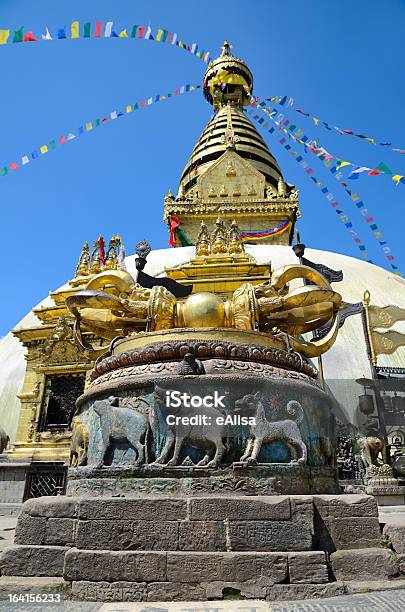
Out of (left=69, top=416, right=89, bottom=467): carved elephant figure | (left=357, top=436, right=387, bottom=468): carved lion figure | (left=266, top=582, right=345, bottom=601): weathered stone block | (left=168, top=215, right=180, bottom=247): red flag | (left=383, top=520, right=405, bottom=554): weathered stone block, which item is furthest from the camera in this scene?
(left=168, top=215, right=180, bottom=247): red flag

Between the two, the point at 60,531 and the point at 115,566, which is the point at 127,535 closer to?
the point at 115,566

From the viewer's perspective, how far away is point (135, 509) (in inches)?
141

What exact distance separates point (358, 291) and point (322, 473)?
16216 millimetres

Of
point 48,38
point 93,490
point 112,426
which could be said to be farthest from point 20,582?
point 48,38

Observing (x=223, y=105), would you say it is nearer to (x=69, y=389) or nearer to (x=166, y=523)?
(x=69, y=389)

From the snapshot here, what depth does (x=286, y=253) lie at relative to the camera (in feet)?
75.8

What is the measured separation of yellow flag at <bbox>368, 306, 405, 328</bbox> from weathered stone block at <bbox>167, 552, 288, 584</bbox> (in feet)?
37.0

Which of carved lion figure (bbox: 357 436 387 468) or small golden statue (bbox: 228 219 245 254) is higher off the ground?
small golden statue (bbox: 228 219 245 254)

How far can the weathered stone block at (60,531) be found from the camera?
3.78 meters

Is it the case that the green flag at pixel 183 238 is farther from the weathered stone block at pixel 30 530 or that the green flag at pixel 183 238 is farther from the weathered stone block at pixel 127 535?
the weathered stone block at pixel 127 535

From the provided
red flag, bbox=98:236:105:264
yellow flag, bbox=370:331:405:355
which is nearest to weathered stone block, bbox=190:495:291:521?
yellow flag, bbox=370:331:405:355

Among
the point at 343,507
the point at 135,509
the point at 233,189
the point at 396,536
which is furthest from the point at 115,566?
the point at 233,189

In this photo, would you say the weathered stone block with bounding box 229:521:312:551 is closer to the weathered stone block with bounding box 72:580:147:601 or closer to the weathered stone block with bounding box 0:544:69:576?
the weathered stone block with bounding box 72:580:147:601

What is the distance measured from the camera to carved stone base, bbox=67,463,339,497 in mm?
3922
